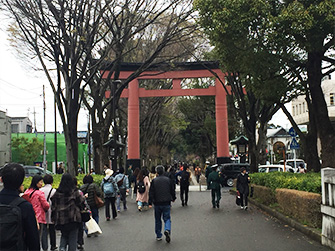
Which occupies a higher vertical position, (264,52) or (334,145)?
(264,52)

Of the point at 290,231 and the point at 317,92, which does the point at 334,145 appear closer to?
the point at 317,92

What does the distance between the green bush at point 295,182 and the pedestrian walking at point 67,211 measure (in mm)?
5430

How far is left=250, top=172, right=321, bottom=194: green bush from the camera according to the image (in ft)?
33.3

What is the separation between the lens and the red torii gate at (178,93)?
3016cm

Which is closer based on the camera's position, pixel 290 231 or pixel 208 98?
pixel 290 231

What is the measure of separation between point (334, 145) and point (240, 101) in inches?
349

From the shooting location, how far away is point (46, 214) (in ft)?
28.7

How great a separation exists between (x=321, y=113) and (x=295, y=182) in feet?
12.5

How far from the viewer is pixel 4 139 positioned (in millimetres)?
42031

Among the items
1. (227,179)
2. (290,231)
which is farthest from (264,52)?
(227,179)

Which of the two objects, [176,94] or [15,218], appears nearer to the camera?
[15,218]

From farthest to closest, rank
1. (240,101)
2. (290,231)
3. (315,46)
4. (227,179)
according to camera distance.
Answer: (227,179)
(240,101)
(315,46)
(290,231)

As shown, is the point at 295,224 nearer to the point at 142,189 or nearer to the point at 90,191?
the point at 90,191

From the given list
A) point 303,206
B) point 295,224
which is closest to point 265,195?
point 295,224
